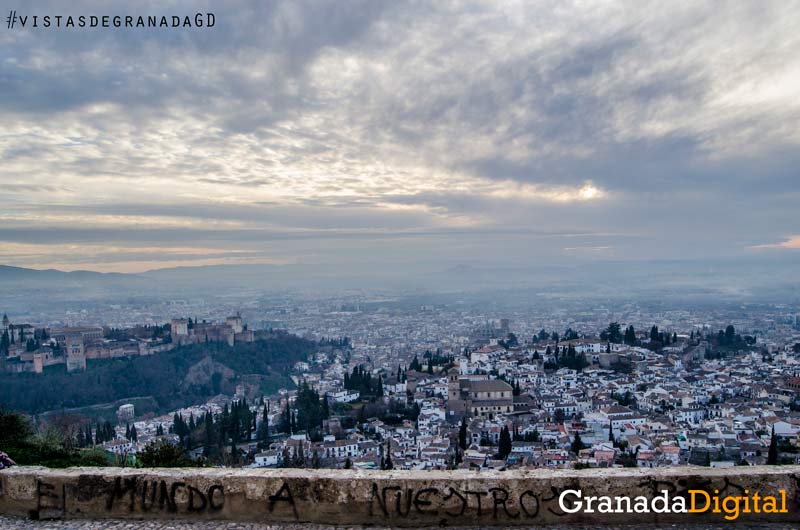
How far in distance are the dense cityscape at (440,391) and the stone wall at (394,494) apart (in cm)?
345

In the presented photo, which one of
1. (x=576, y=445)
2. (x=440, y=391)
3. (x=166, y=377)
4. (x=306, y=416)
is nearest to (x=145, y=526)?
(x=576, y=445)

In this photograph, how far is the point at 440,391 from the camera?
139 ft

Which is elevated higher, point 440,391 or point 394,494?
point 394,494

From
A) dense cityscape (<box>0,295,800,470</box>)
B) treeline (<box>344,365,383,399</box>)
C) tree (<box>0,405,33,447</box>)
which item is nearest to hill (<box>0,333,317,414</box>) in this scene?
dense cityscape (<box>0,295,800,470</box>)

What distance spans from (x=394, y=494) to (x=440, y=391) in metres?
39.6

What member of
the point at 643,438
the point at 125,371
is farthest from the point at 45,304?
the point at 643,438

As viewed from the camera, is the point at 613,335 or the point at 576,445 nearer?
the point at 576,445

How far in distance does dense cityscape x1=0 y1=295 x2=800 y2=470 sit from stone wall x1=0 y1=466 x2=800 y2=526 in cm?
345

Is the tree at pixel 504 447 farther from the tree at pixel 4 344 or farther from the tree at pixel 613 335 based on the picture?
the tree at pixel 4 344

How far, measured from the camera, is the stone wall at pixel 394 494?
357 centimetres

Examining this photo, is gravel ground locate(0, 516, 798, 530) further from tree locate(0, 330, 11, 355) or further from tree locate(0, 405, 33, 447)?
tree locate(0, 330, 11, 355)

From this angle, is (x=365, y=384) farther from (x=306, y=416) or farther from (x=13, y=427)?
(x=13, y=427)

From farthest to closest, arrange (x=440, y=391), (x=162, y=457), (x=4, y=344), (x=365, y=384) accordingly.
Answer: (x=4, y=344), (x=365, y=384), (x=440, y=391), (x=162, y=457)

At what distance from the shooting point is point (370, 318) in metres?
107
